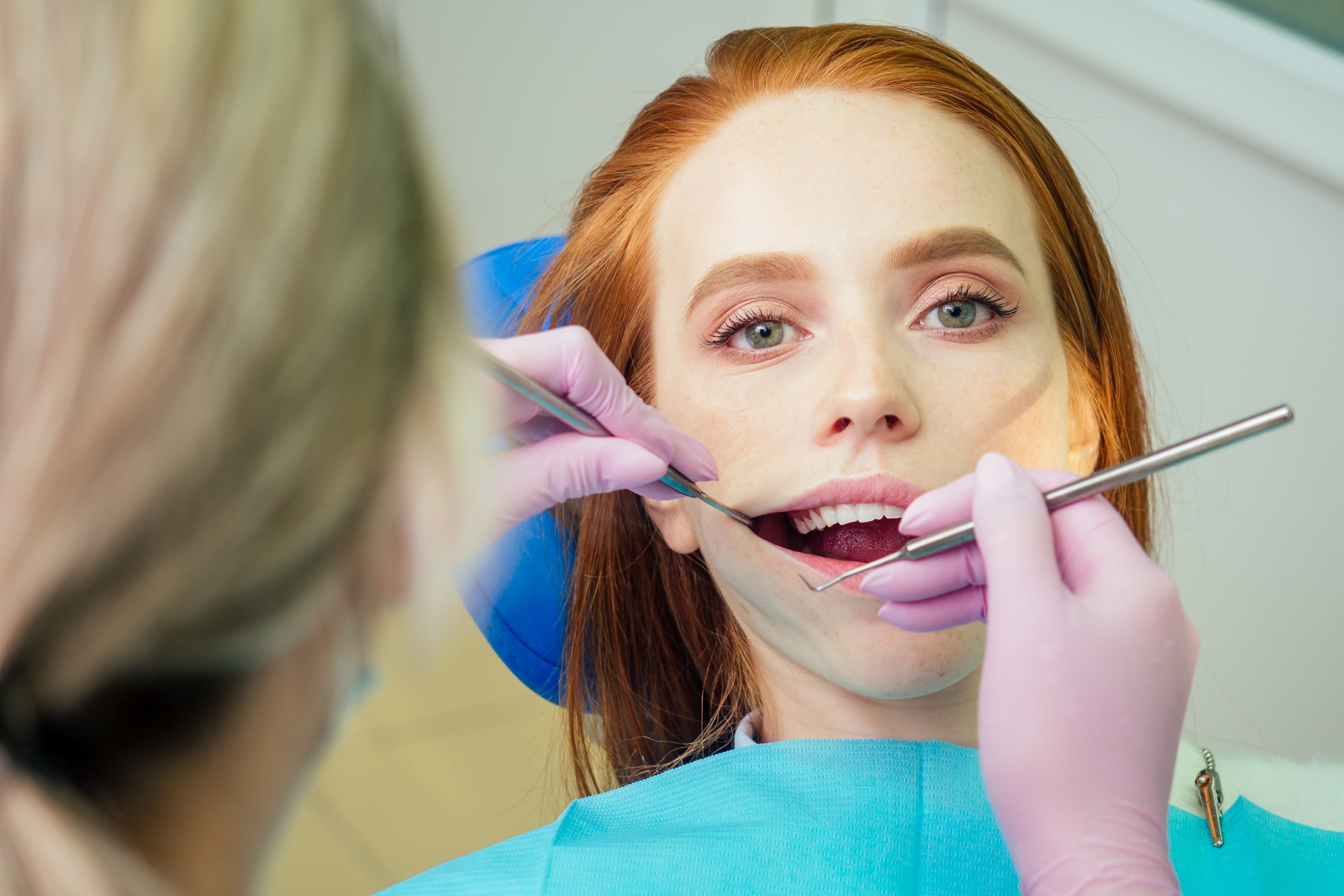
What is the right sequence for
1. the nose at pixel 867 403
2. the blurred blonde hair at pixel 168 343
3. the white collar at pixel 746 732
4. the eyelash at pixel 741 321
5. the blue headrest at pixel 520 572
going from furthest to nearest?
the blue headrest at pixel 520 572
the white collar at pixel 746 732
the eyelash at pixel 741 321
the nose at pixel 867 403
the blurred blonde hair at pixel 168 343

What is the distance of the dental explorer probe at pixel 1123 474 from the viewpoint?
2.27 ft

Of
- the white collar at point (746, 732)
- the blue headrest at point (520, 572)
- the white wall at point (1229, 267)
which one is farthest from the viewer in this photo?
the white wall at point (1229, 267)

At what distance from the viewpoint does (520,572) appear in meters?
1.50

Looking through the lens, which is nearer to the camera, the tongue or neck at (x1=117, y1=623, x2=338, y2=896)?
neck at (x1=117, y1=623, x2=338, y2=896)

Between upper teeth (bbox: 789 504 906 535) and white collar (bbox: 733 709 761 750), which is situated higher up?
upper teeth (bbox: 789 504 906 535)

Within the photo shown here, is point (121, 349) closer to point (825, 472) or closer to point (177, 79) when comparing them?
point (177, 79)

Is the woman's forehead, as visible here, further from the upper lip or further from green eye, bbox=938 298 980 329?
the upper lip

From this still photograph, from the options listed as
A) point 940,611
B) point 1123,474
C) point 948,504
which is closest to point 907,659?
point 940,611

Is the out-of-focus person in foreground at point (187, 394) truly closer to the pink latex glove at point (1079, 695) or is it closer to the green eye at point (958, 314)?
the pink latex glove at point (1079, 695)

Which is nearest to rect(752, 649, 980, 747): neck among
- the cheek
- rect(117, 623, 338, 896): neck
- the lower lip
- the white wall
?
the lower lip

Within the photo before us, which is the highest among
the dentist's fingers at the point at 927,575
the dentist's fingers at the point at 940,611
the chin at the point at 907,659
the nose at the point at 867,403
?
the nose at the point at 867,403

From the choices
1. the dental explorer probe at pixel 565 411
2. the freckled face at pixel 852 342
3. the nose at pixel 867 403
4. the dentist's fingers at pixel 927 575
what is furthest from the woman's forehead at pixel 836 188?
the dentist's fingers at pixel 927 575

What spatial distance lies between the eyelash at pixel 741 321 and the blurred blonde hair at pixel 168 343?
2.16ft

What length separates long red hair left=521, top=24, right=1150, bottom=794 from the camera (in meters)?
1.21
